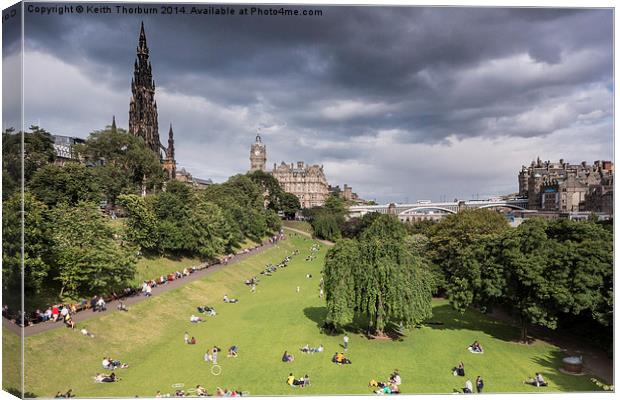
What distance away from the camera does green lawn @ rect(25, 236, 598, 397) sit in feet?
63.4

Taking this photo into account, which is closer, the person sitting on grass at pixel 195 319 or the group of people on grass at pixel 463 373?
the group of people on grass at pixel 463 373

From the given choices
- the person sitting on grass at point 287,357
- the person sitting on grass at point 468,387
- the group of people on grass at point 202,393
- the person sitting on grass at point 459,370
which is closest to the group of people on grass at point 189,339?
the person sitting on grass at point 287,357

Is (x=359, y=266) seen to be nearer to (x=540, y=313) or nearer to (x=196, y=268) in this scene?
Answer: (x=540, y=313)

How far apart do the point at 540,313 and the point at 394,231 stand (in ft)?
54.4

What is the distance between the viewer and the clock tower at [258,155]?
520 feet

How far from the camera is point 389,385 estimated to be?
748 inches

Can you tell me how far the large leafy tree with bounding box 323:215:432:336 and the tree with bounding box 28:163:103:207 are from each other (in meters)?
24.9

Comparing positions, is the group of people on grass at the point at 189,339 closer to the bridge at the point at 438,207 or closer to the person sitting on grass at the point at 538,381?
the person sitting on grass at the point at 538,381

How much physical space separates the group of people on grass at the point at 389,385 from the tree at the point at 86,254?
17776mm

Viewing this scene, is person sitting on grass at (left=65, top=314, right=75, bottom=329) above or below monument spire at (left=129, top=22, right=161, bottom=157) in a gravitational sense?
below

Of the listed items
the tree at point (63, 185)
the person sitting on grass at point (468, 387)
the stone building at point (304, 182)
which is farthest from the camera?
the stone building at point (304, 182)

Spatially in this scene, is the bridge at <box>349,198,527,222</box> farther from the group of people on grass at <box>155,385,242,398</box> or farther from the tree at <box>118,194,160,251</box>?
the group of people on grass at <box>155,385,242,398</box>

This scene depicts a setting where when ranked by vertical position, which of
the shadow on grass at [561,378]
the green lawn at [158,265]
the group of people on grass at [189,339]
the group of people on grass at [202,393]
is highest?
the green lawn at [158,265]

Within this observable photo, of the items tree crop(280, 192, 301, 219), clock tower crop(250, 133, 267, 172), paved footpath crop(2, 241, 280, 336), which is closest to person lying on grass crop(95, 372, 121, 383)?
paved footpath crop(2, 241, 280, 336)
